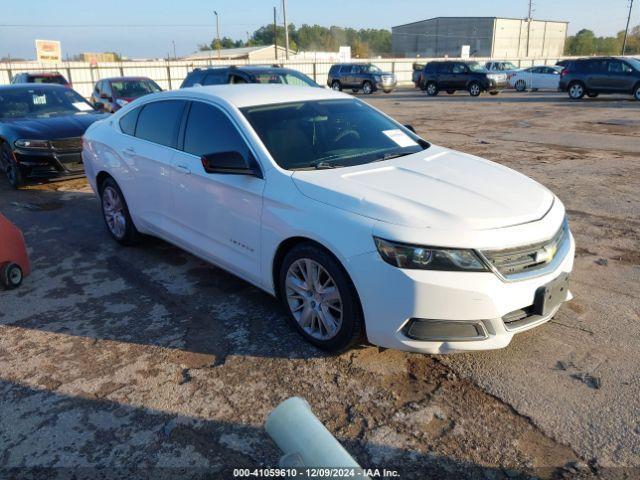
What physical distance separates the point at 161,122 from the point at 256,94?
1035 mm

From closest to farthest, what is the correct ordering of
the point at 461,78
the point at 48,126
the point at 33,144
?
the point at 33,144 < the point at 48,126 < the point at 461,78

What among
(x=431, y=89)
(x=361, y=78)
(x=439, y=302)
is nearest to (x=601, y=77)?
(x=431, y=89)

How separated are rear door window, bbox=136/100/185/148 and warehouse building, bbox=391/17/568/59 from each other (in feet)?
287

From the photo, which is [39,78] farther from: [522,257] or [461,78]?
[461,78]

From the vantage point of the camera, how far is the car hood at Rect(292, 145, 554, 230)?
304 cm

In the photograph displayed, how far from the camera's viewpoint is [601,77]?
2206 cm

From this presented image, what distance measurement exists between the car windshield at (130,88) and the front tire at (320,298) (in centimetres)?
1388

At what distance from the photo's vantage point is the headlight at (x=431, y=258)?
290 cm

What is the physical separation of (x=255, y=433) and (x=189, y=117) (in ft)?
9.20

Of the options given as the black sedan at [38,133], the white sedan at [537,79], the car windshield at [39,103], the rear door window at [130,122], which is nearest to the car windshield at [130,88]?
the car windshield at [39,103]

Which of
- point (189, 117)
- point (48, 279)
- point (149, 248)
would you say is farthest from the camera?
point (149, 248)

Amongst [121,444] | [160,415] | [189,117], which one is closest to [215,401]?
[160,415]

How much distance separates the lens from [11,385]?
328cm

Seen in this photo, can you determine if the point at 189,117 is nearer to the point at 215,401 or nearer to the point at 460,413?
the point at 215,401
